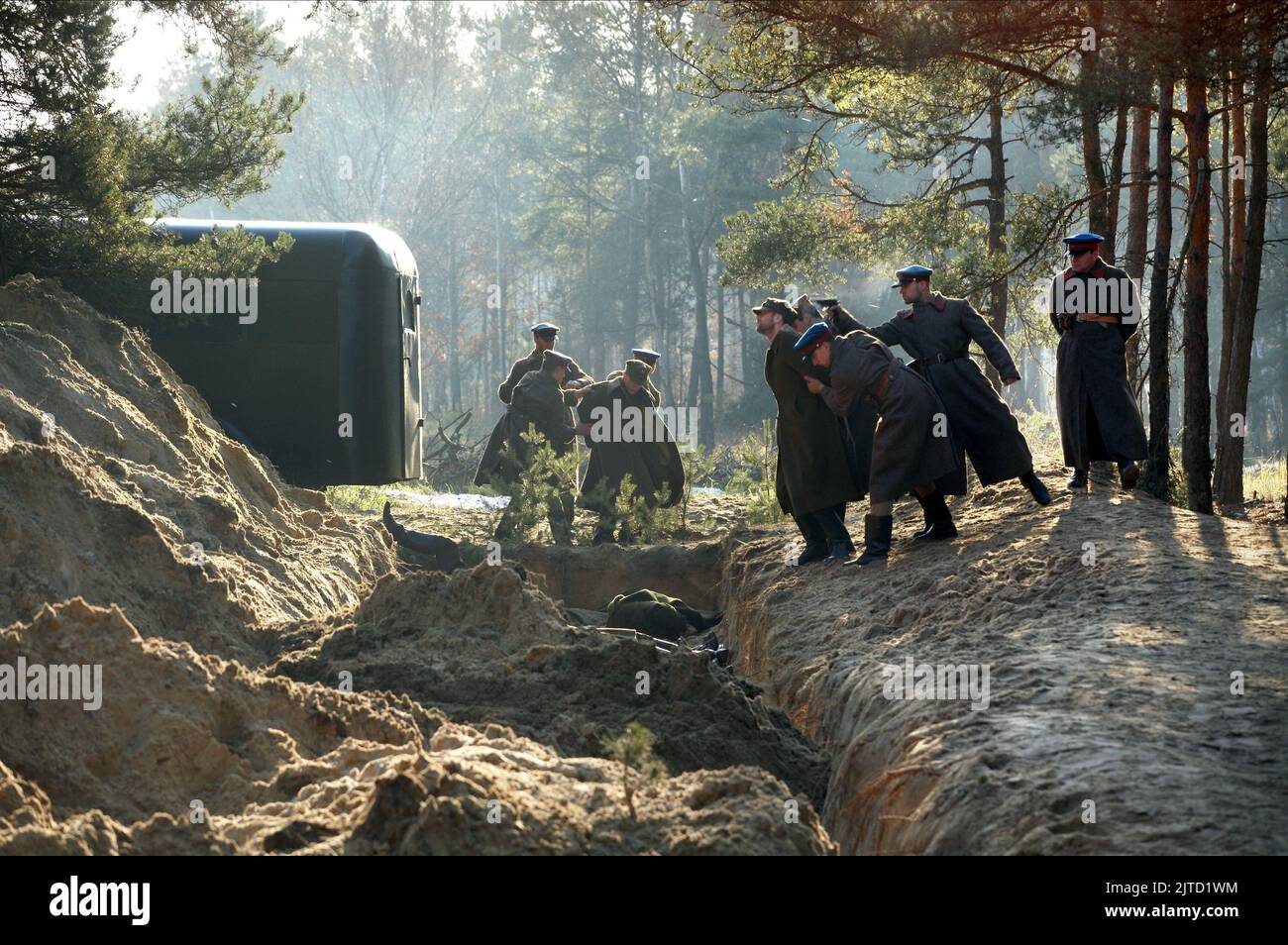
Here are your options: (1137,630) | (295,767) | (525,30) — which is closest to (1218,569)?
(1137,630)

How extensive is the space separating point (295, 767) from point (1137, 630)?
3778mm

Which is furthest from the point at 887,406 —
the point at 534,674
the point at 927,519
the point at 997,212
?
the point at 997,212

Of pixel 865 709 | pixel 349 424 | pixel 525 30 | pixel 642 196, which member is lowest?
pixel 865 709

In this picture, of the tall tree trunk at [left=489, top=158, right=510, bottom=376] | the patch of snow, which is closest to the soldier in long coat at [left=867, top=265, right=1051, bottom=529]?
the patch of snow

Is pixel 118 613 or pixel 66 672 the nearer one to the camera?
pixel 66 672

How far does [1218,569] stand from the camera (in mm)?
7730

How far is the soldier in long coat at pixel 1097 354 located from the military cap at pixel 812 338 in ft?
6.54

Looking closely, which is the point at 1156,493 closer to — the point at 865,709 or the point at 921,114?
the point at 921,114

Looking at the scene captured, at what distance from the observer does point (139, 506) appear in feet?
27.6

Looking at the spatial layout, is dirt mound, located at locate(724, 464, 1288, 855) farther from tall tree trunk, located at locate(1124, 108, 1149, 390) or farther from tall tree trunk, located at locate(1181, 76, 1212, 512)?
tall tree trunk, located at locate(1124, 108, 1149, 390)

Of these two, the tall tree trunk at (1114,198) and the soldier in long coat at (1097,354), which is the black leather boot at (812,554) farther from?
the tall tree trunk at (1114,198)

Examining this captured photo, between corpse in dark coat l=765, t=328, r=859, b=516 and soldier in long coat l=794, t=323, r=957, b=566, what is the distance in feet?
1.76

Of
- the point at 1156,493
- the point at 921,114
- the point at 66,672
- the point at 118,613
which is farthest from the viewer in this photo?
the point at 921,114

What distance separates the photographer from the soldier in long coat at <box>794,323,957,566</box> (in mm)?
9430
